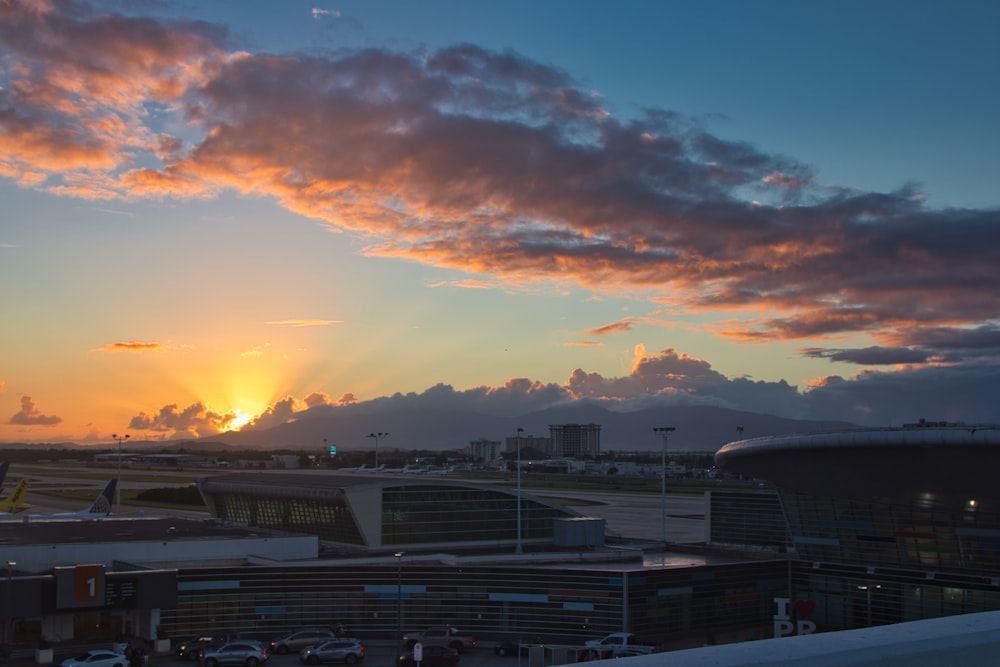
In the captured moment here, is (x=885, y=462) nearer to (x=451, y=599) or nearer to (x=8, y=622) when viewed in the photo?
(x=451, y=599)

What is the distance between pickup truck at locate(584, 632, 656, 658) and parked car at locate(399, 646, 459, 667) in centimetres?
706

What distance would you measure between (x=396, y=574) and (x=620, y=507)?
66.9 m

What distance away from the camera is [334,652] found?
47.2 metres

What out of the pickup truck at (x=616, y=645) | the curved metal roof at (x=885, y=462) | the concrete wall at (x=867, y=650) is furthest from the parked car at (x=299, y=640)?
the concrete wall at (x=867, y=650)

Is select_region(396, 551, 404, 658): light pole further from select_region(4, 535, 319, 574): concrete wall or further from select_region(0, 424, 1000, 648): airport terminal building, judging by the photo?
select_region(4, 535, 319, 574): concrete wall

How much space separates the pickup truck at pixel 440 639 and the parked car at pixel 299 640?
4097 millimetres

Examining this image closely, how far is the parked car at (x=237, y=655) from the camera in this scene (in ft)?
152

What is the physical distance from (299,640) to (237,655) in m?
4.44

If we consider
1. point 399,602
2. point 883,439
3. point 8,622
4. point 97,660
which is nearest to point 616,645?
point 399,602

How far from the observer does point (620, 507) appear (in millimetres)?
118188

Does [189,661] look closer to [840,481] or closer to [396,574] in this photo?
[396,574]

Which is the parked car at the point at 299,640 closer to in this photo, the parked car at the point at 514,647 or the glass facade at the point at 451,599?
the glass facade at the point at 451,599

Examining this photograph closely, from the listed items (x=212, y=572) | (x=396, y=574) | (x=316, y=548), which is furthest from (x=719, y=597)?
(x=212, y=572)

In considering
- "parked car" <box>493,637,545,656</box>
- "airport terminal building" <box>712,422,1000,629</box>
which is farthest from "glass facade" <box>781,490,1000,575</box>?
"parked car" <box>493,637,545,656</box>
